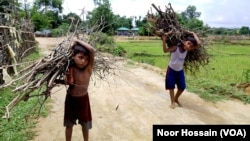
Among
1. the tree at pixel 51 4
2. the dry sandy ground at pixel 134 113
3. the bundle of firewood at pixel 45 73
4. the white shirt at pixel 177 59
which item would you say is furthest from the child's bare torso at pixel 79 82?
the tree at pixel 51 4

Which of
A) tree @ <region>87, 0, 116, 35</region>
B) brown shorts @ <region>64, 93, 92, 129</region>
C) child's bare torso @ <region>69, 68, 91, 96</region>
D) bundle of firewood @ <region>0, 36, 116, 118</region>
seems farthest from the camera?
tree @ <region>87, 0, 116, 35</region>

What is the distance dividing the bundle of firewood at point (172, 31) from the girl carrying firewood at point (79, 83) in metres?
2.73

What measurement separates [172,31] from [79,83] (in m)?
2.91

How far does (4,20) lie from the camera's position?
10477 millimetres

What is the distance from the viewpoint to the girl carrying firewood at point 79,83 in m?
3.82

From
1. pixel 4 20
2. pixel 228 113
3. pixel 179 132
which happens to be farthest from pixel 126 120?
pixel 4 20

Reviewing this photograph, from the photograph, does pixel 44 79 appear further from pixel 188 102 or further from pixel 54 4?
pixel 54 4

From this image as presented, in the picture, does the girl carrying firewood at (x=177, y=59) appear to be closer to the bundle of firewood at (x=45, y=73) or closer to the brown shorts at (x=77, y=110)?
the brown shorts at (x=77, y=110)

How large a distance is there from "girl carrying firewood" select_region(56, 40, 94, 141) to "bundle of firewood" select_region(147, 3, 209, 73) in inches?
107

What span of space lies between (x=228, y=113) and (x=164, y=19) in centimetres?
212

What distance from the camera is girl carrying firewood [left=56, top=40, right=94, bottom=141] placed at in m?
3.82

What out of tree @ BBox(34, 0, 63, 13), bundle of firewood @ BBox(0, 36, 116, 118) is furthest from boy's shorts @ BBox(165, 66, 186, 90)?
tree @ BBox(34, 0, 63, 13)

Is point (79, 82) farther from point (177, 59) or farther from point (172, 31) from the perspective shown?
point (172, 31)

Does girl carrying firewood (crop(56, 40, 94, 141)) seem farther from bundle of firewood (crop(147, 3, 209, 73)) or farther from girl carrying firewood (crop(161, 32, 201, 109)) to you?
bundle of firewood (crop(147, 3, 209, 73))
